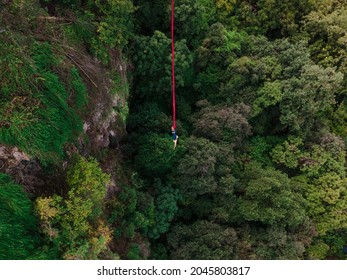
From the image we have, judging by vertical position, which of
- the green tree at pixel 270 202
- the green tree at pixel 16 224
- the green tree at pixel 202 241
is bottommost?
the green tree at pixel 202 241

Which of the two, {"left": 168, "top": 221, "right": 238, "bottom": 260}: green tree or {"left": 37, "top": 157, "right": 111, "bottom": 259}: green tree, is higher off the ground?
{"left": 37, "top": 157, "right": 111, "bottom": 259}: green tree

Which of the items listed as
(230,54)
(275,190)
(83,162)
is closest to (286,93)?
(230,54)

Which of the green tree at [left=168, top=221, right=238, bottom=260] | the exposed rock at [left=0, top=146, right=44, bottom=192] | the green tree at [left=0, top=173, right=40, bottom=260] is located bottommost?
the green tree at [left=168, top=221, right=238, bottom=260]

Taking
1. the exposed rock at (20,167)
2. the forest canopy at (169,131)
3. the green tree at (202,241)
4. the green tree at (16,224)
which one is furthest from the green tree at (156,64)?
the green tree at (16,224)

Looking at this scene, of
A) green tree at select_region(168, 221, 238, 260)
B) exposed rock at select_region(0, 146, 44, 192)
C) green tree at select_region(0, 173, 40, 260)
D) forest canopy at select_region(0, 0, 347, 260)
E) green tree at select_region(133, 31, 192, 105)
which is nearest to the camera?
green tree at select_region(0, 173, 40, 260)

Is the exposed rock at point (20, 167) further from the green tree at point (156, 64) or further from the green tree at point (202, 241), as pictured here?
the green tree at point (156, 64)

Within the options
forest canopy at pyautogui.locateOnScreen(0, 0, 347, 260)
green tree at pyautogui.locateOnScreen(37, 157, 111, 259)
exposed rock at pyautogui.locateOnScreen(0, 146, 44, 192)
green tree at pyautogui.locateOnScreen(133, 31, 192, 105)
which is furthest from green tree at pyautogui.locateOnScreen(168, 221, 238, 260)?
exposed rock at pyautogui.locateOnScreen(0, 146, 44, 192)

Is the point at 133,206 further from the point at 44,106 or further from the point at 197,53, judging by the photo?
the point at 197,53

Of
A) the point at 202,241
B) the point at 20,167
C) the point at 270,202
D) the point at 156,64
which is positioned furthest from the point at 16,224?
the point at 270,202

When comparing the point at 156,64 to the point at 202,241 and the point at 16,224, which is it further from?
the point at 16,224

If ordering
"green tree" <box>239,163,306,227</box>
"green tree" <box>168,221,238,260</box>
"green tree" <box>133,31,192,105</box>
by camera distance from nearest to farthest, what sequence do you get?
"green tree" <box>168,221,238,260</box> → "green tree" <box>239,163,306,227</box> → "green tree" <box>133,31,192,105</box>

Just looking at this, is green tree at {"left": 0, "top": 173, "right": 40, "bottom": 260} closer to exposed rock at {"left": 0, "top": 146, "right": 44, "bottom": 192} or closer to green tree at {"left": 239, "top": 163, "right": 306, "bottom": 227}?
exposed rock at {"left": 0, "top": 146, "right": 44, "bottom": 192}
